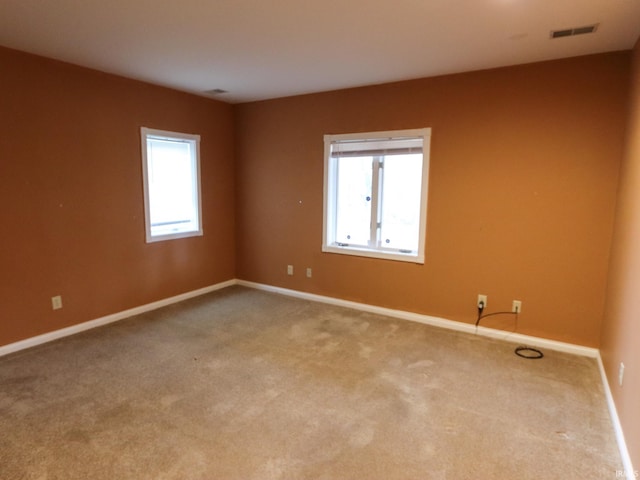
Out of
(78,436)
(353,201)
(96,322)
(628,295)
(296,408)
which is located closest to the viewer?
(78,436)

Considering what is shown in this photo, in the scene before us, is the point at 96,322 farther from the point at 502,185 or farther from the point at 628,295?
the point at 628,295

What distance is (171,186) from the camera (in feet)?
14.5

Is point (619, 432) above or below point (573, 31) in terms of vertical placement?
below

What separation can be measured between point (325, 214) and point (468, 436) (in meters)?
2.81

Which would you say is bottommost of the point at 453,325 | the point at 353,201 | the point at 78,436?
the point at 78,436

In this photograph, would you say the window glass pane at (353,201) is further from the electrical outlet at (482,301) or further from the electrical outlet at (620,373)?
the electrical outlet at (620,373)

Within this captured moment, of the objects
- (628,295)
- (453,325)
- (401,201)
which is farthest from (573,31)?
(453,325)

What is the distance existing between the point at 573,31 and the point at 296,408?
310 centimetres

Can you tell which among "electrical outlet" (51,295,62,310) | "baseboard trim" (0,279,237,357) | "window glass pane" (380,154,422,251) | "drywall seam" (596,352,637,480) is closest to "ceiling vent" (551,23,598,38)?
"window glass pane" (380,154,422,251)

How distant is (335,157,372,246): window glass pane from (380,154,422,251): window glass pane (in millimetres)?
199

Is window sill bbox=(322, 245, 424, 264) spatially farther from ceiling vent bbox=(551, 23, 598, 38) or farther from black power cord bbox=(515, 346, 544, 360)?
→ ceiling vent bbox=(551, 23, 598, 38)

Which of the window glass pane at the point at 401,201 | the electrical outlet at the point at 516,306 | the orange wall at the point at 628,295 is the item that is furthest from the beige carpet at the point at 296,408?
the window glass pane at the point at 401,201

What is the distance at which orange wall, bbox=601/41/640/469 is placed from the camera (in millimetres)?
1956

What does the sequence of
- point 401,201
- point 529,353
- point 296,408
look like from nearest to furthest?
1. point 296,408
2. point 529,353
3. point 401,201
